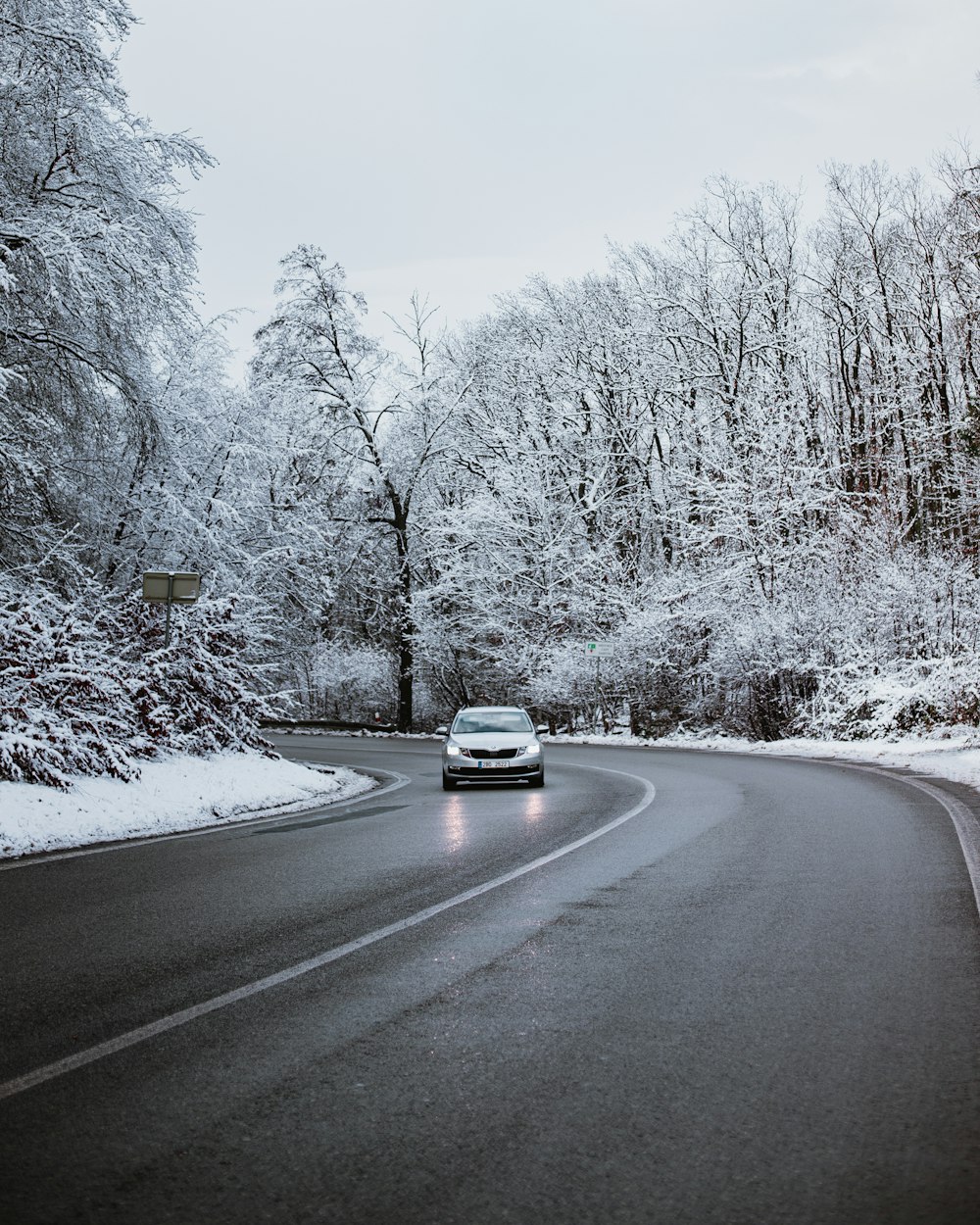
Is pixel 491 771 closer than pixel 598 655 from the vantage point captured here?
Yes

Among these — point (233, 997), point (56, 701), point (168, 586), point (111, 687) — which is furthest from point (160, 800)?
point (233, 997)

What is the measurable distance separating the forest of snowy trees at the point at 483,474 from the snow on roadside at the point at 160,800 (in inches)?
18.8

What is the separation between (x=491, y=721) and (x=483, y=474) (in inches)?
940

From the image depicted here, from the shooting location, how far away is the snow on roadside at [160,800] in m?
13.0

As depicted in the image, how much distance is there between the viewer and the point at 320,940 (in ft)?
24.5

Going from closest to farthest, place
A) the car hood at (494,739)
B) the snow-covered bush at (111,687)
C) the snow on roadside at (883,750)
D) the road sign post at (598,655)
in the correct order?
the snow-covered bush at (111,687) < the car hood at (494,739) < the snow on roadside at (883,750) < the road sign post at (598,655)

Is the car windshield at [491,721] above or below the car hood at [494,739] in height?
above

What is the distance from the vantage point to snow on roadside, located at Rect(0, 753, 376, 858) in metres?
13.0

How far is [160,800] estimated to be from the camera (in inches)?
617

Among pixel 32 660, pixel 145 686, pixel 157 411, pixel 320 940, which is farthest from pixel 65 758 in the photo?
pixel 320 940

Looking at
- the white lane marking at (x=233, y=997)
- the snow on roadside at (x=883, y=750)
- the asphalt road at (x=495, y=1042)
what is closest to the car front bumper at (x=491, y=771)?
the snow on roadside at (x=883, y=750)

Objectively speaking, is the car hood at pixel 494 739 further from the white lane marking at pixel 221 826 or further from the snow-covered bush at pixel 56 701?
the snow-covered bush at pixel 56 701

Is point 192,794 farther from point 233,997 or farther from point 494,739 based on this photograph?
point 233,997

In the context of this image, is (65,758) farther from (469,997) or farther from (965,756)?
(965,756)
